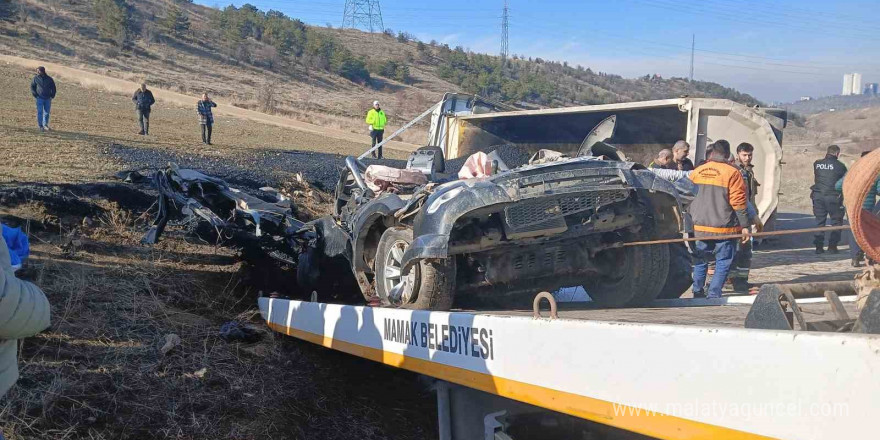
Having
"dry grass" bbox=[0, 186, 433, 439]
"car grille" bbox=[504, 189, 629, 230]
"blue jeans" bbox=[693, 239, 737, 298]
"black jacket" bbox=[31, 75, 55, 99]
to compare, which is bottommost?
"dry grass" bbox=[0, 186, 433, 439]

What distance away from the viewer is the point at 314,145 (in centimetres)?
2203

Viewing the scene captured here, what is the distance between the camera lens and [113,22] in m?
44.8

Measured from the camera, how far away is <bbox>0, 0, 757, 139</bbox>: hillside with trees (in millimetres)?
38875

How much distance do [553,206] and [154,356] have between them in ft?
9.18

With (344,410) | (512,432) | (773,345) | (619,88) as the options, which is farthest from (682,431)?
(619,88)

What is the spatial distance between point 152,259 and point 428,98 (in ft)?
155

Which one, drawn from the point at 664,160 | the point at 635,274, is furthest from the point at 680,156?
the point at 635,274

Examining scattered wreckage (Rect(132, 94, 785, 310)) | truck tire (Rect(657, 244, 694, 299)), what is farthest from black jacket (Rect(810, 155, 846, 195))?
truck tire (Rect(657, 244, 694, 299))

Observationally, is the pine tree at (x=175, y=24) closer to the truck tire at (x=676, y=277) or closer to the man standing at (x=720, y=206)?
the man standing at (x=720, y=206)

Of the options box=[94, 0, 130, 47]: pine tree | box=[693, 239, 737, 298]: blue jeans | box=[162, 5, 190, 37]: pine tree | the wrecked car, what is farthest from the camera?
box=[162, 5, 190, 37]: pine tree

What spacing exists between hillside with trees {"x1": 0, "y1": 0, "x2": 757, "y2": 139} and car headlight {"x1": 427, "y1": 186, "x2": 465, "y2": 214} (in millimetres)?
28854

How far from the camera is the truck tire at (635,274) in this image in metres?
4.95

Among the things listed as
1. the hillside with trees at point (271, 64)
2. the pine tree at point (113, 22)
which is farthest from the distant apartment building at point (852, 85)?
the pine tree at point (113, 22)

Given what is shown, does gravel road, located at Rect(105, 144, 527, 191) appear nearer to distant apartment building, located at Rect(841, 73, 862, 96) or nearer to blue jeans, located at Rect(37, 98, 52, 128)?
blue jeans, located at Rect(37, 98, 52, 128)
